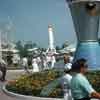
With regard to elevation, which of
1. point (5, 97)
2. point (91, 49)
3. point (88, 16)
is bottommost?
point (5, 97)

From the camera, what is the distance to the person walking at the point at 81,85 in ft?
25.6

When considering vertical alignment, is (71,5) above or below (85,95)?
above

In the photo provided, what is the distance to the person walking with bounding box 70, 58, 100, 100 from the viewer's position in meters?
7.81

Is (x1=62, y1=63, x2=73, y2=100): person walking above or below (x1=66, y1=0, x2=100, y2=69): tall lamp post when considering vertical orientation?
below

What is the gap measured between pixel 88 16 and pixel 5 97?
7.29 meters

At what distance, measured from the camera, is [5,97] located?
1647 cm

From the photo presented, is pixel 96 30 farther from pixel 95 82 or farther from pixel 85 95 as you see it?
pixel 85 95

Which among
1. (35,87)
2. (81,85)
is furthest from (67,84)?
(35,87)

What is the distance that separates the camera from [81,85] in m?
7.87

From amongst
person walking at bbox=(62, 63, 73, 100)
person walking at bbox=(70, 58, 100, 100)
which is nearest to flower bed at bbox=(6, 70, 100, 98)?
person walking at bbox=(62, 63, 73, 100)

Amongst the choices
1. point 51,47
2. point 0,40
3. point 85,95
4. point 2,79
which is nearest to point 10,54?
point 0,40

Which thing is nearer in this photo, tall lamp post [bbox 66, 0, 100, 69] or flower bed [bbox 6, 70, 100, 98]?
flower bed [bbox 6, 70, 100, 98]

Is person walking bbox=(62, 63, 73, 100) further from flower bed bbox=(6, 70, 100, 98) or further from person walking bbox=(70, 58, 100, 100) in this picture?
flower bed bbox=(6, 70, 100, 98)

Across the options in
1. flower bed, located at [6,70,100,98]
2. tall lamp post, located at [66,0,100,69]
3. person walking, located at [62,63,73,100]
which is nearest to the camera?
person walking, located at [62,63,73,100]
